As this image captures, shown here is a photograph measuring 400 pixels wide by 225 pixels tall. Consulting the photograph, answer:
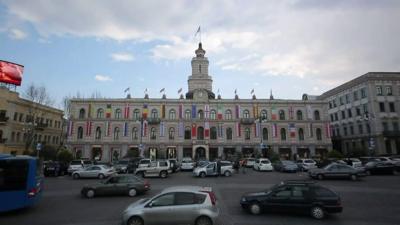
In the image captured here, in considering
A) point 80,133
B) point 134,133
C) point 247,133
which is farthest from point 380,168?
point 80,133

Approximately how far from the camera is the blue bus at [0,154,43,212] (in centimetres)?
1049

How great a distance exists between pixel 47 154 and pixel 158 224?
127ft

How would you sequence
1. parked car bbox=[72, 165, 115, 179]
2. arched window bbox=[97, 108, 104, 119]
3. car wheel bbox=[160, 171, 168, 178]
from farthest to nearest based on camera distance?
arched window bbox=[97, 108, 104, 119] < car wheel bbox=[160, 171, 168, 178] < parked car bbox=[72, 165, 115, 179]

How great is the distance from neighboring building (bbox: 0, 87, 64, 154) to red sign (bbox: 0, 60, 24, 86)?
23.1 feet

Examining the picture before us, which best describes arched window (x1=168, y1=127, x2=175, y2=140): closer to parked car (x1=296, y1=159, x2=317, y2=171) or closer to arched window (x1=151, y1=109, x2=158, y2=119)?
arched window (x1=151, y1=109, x2=158, y2=119)

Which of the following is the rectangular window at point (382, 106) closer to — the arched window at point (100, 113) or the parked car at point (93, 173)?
the parked car at point (93, 173)

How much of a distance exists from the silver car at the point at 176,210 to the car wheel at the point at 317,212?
14.9ft

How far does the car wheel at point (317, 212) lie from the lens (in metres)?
9.80

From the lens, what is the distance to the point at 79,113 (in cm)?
4891

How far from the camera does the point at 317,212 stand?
985 centimetres

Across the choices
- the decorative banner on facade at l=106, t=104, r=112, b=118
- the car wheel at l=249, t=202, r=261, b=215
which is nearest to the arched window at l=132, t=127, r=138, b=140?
the decorative banner on facade at l=106, t=104, r=112, b=118

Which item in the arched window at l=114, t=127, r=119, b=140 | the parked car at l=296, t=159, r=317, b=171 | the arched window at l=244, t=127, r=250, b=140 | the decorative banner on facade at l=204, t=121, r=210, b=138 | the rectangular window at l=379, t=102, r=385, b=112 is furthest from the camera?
the arched window at l=244, t=127, r=250, b=140

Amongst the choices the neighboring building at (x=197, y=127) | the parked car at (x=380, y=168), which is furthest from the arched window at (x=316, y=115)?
the parked car at (x=380, y=168)

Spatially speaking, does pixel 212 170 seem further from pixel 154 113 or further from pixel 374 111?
pixel 374 111
